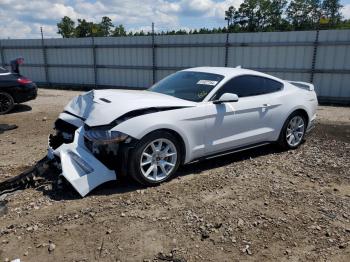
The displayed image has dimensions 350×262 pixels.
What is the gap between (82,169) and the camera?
4133 millimetres

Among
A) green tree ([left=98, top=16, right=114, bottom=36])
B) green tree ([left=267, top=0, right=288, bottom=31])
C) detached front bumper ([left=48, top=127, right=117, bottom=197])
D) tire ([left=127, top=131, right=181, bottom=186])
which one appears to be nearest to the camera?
detached front bumper ([left=48, top=127, right=117, bottom=197])

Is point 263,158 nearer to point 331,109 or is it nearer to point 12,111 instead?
point 331,109

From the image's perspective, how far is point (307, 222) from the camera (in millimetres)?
3656

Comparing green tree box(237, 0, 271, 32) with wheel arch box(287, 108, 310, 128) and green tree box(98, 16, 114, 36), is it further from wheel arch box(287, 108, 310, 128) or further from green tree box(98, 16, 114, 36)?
wheel arch box(287, 108, 310, 128)

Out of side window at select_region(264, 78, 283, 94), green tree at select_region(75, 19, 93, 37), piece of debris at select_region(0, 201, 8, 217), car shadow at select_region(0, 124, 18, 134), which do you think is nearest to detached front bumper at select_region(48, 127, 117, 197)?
piece of debris at select_region(0, 201, 8, 217)

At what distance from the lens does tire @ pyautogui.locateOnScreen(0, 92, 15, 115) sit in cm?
953

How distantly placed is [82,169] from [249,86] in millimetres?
2908

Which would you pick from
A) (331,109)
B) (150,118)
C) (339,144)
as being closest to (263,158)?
(339,144)

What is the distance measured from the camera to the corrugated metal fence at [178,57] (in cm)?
1141

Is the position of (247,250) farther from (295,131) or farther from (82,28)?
(82,28)

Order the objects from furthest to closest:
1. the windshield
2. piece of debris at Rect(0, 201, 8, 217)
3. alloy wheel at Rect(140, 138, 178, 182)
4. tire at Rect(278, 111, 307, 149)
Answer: tire at Rect(278, 111, 307, 149)
the windshield
alloy wheel at Rect(140, 138, 178, 182)
piece of debris at Rect(0, 201, 8, 217)

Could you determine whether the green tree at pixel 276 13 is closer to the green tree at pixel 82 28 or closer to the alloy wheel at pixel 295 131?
the green tree at pixel 82 28

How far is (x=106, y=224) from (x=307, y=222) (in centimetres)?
210

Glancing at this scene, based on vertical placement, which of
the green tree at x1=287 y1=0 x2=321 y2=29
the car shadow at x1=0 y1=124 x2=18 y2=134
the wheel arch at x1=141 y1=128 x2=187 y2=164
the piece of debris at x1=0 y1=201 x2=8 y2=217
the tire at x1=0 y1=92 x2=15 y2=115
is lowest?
the car shadow at x1=0 y1=124 x2=18 y2=134
